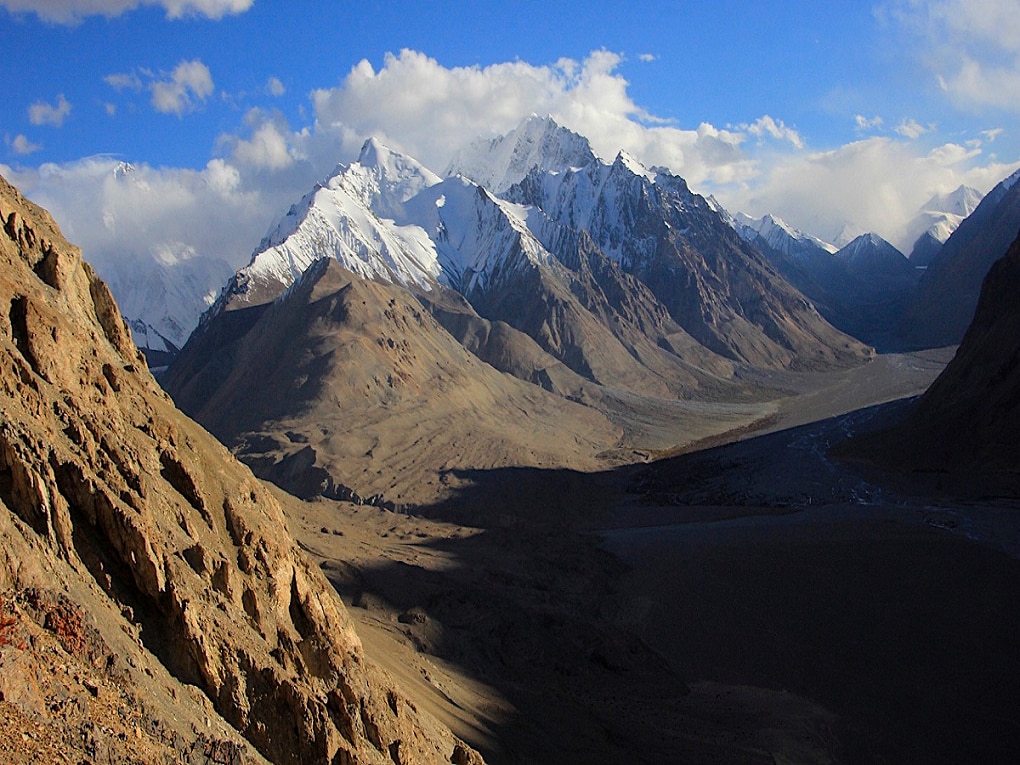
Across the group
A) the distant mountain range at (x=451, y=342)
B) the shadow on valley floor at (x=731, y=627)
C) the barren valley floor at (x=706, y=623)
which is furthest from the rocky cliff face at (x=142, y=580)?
the distant mountain range at (x=451, y=342)

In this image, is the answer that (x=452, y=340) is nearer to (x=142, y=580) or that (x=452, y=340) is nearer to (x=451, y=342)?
(x=451, y=342)

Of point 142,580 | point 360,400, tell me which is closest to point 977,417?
point 360,400

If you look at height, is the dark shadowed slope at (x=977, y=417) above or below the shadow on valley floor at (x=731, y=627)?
above

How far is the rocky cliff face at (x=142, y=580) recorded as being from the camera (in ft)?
45.0

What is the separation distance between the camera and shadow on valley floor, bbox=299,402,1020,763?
29.6 m

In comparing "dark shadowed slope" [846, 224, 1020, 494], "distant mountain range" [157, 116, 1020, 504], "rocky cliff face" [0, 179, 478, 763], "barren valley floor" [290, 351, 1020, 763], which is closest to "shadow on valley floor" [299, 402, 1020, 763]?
"barren valley floor" [290, 351, 1020, 763]

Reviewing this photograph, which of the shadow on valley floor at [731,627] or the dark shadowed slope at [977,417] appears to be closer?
the shadow on valley floor at [731,627]

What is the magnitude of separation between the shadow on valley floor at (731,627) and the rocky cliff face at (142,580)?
23.8ft

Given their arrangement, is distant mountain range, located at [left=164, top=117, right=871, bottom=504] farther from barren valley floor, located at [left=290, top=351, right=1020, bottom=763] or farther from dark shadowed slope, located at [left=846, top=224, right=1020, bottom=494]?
dark shadowed slope, located at [left=846, top=224, right=1020, bottom=494]

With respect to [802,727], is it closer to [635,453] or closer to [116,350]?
[116,350]

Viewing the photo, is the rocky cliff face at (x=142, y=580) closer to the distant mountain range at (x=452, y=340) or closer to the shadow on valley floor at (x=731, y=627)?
the shadow on valley floor at (x=731, y=627)

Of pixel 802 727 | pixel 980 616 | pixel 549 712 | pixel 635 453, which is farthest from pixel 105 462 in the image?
pixel 635 453

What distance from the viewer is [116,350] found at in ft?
77.3

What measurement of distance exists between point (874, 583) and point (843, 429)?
53.3 meters
